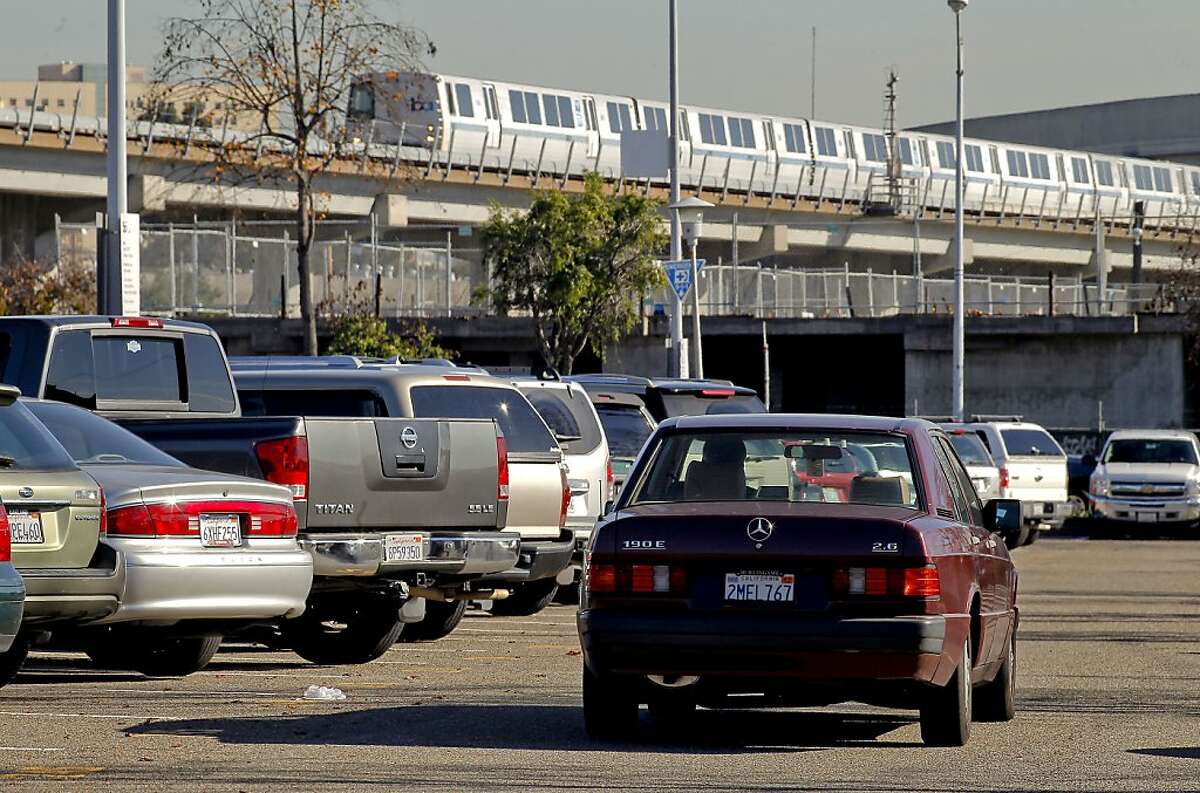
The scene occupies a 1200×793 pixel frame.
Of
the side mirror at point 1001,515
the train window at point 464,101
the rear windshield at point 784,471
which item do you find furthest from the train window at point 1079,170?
the rear windshield at point 784,471

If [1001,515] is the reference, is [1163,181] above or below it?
above

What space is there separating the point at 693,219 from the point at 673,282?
3685 mm

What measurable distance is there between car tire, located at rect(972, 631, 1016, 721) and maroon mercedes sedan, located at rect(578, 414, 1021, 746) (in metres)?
0.63

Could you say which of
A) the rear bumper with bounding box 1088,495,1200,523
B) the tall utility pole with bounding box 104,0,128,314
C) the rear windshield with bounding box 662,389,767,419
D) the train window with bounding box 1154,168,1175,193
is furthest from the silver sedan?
the train window with bounding box 1154,168,1175,193

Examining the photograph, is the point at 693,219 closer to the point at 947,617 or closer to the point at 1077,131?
the point at 947,617

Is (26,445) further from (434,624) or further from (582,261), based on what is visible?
(582,261)

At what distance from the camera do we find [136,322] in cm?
1531

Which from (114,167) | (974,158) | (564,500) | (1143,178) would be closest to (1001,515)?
(564,500)

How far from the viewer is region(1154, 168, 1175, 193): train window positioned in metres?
97.1

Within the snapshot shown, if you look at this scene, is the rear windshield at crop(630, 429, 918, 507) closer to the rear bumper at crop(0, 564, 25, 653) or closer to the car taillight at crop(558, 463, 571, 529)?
the rear bumper at crop(0, 564, 25, 653)

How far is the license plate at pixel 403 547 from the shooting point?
13984 millimetres

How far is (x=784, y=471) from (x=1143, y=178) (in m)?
87.6

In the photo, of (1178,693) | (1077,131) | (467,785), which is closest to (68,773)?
(467,785)

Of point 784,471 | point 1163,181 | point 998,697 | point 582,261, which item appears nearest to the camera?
point 784,471
